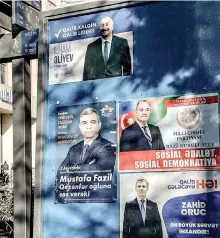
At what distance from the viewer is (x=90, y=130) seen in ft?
18.7

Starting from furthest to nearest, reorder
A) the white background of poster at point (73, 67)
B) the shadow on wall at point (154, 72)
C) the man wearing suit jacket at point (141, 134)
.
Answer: the white background of poster at point (73, 67) < the man wearing suit jacket at point (141, 134) < the shadow on wall at point (154, 72)

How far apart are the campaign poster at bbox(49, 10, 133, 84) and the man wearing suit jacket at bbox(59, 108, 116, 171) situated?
19.7 inches

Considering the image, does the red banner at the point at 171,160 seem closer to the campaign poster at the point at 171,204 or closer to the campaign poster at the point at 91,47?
the campaign poster at the point at 171,204

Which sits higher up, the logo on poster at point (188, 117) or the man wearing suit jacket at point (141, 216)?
the logo on poster at point (188, 117)

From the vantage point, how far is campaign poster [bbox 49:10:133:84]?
566 cm

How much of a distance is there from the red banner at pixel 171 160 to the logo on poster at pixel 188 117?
268mm

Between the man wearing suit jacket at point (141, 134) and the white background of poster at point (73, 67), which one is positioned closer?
the man wearing suit jacket at point (141, 134)

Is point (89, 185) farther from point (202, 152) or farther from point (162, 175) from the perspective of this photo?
point (202, 152)

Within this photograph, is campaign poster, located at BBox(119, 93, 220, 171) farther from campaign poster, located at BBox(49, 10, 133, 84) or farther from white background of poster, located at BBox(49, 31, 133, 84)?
white background of poster, located at BBox(49, 31, 133, 84)

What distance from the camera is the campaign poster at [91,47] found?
18.6ft

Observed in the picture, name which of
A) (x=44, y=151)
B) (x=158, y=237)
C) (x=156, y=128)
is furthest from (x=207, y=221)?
(x=44, y=151)

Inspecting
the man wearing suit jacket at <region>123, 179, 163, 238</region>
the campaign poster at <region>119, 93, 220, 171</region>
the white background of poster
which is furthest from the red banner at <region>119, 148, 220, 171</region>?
the white background of poster

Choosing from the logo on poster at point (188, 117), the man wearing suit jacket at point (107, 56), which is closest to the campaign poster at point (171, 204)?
the logo on poster at point (188, 117)

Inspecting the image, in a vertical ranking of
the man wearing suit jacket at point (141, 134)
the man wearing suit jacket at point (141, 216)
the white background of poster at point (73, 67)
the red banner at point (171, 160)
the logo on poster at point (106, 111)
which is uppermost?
the white background of poster at point (73, 67)
